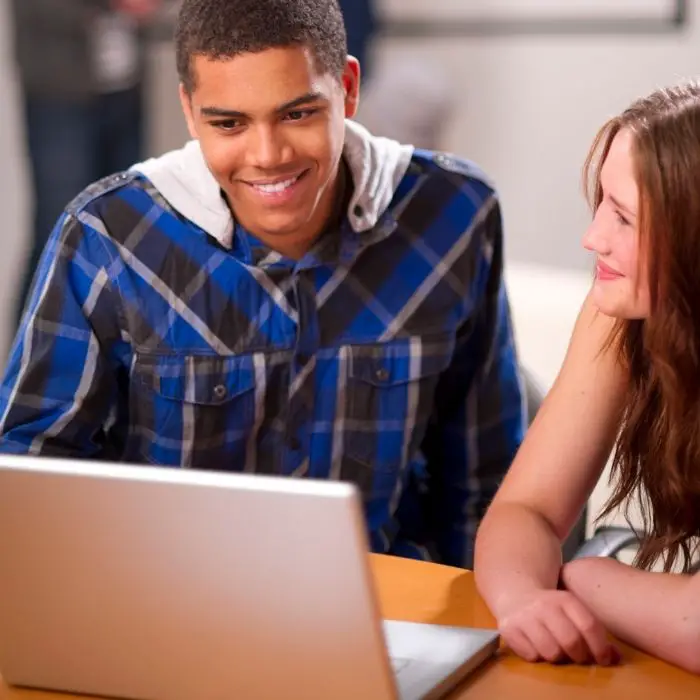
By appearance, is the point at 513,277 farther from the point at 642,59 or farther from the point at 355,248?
the point at 642,59

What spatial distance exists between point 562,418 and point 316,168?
1.42ft

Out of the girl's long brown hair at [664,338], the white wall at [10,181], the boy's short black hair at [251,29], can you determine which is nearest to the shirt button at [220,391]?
the boy's short black hair at [251,29]

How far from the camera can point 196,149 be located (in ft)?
5.88

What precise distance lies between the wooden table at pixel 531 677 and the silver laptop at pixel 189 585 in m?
0.06

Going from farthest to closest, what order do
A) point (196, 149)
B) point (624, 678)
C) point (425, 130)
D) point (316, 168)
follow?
point (425, 130)
point (196, 149)
point (316, 168)
point (624, 678)

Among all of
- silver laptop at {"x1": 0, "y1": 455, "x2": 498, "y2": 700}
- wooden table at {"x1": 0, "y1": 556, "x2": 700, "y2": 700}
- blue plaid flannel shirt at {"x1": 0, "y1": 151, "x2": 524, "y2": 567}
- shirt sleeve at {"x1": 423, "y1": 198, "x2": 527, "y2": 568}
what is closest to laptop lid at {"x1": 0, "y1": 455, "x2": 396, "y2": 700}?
silver laptop at {"x1": 0, "y1": 455, "x2": 498, "y2": 700}

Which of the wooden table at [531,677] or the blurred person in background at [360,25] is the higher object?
the blurred person in background at [360,25]

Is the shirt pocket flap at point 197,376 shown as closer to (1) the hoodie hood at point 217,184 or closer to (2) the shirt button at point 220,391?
(2) the shirt button at point 220,391

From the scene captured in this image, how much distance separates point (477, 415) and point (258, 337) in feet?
1.19

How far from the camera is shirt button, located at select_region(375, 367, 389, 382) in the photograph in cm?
180

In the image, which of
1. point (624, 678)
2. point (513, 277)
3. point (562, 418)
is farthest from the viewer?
point (513, 277)

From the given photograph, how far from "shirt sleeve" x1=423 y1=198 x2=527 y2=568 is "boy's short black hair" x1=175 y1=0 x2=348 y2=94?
1.26ft

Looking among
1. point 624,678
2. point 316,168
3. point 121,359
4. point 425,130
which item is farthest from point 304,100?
point 425,130

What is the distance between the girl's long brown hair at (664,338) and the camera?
4.37 feet
